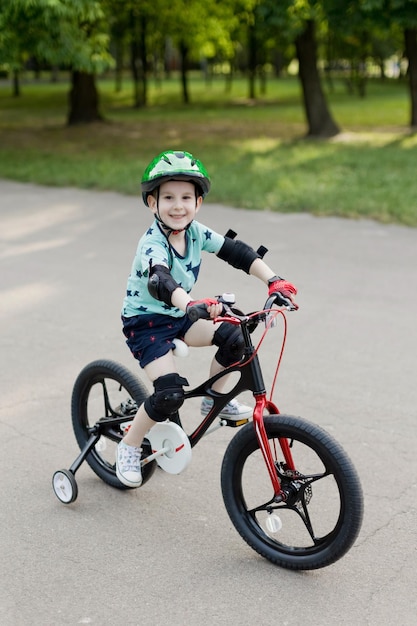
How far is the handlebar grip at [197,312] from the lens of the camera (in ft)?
9.36

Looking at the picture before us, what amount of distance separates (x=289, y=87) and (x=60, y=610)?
143ft

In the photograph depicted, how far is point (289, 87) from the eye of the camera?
4425 cm

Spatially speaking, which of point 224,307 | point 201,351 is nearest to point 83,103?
point 201,351

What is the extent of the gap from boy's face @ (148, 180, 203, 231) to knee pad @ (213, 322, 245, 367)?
1.50ft

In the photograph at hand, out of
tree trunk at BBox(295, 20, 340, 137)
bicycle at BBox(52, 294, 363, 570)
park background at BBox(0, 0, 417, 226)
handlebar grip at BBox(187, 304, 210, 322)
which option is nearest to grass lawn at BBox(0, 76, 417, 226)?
park background at BBox(0, 0, 417, 226)

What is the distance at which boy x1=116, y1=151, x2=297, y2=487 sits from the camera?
3221mm

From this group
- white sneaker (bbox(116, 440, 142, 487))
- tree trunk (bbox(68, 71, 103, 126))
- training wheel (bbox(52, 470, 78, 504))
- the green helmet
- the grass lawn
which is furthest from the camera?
tree trunk (bbox(68, 71, 103, 126))

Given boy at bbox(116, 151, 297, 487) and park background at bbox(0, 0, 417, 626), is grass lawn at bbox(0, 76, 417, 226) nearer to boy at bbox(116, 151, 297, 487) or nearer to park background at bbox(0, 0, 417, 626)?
park background at bbox(0, 0, 417, 626)

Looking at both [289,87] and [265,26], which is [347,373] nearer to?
[265,26]

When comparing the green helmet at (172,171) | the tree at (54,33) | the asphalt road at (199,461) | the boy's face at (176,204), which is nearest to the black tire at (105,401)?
the asphalt road at (199,461)

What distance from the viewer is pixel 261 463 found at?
4020mm

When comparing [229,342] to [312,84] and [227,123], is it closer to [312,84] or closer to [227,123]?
[312,84]

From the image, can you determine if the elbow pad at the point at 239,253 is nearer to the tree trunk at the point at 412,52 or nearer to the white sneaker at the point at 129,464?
the white sneaker at the point at 129,464

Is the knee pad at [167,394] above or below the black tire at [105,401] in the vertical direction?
above
